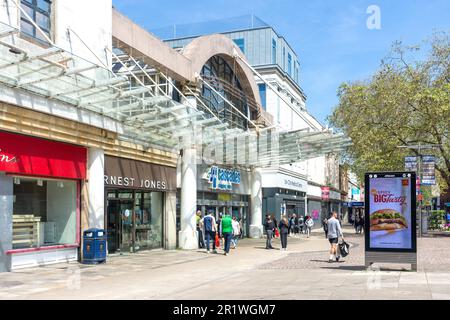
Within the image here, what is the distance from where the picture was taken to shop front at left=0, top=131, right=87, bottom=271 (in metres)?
14.7

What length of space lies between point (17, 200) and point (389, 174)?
972 cm

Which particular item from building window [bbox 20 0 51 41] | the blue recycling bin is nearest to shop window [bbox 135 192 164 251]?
the blue recycling bin

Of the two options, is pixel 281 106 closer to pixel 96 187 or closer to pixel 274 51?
pixel 274 51

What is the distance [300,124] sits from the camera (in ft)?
172

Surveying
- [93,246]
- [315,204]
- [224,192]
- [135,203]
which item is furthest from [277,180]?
[93,246]

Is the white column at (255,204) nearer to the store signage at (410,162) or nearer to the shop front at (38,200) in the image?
the store signage at (410,162)

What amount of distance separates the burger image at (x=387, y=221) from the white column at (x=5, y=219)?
30.0 ft

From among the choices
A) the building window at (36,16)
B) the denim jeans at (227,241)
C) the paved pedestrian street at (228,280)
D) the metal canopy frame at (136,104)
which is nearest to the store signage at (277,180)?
the metal canopy frame at (136,104)

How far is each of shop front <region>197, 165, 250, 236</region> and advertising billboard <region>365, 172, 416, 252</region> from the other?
12792mm

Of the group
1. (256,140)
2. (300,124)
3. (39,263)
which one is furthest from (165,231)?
(300,124)

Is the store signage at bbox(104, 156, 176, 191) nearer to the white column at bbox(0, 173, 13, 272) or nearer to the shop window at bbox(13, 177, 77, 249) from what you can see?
the shop window at bbox(13, 177, 77, 249)

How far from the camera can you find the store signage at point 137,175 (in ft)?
63.7

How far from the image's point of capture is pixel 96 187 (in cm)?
1822
